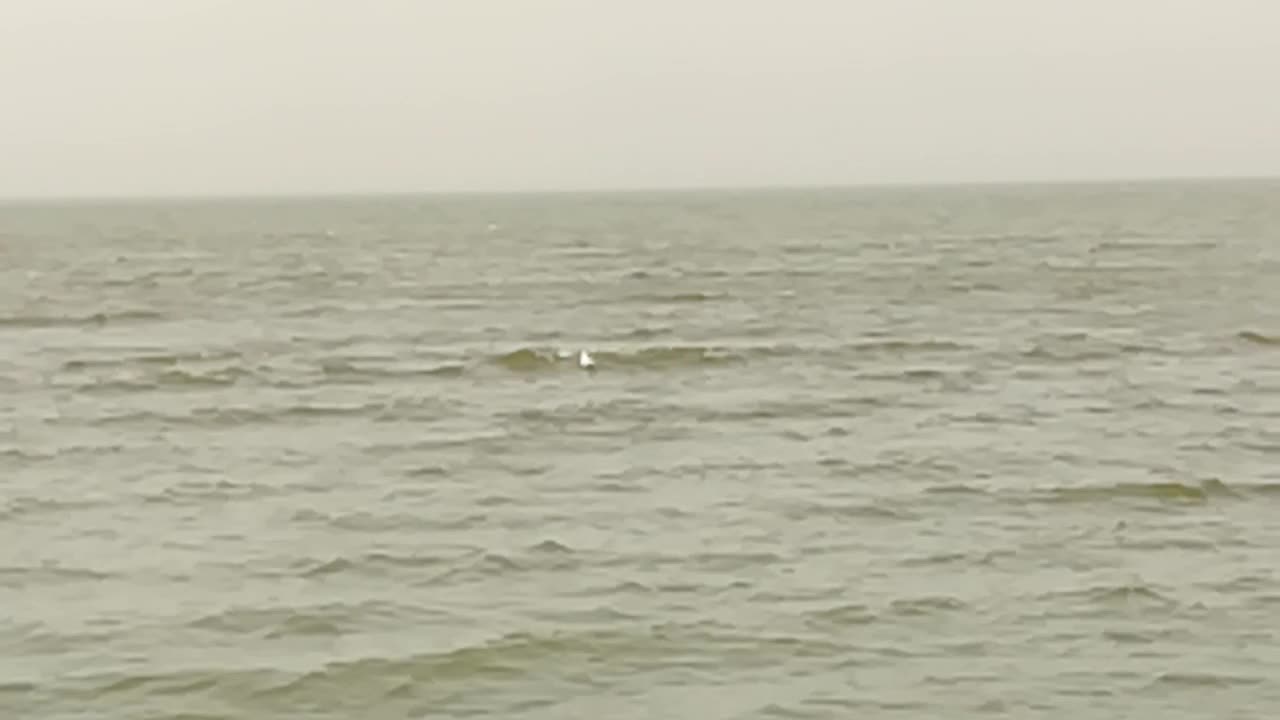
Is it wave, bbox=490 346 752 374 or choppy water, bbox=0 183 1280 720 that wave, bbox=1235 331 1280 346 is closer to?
choppy water, bbox=0 183 1280 720

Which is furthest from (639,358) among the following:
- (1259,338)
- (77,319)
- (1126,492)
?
(77,319)

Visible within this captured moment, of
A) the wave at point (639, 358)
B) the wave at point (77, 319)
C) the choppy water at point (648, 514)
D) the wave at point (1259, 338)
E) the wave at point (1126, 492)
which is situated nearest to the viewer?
the choppy water at point (648, 514)

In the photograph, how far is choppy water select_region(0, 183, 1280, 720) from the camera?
29.3 ft

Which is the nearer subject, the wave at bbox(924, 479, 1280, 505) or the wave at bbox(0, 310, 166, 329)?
the wave at bbox(924, 479, 1280, 505)


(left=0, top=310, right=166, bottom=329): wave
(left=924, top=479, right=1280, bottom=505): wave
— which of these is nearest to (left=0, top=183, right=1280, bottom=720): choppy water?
(left=924, top=479, right=1280, bottom=505): wave

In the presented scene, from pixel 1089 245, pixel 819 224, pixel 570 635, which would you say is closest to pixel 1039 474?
pixel 570 635

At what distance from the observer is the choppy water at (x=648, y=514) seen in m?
8.94

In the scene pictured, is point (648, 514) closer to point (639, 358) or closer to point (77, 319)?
point (639, 358)

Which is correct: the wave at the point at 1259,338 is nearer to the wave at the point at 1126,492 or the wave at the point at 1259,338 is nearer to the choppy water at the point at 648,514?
the choppy water at the point at 648,514

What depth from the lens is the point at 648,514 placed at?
42.4 feet

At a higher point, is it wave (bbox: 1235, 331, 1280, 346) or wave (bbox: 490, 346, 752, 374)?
wave (bbox: 1235, 331, 1280, 346)

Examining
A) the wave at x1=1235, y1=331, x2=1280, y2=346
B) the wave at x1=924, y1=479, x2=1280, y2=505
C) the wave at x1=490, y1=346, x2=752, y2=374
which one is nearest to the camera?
the wave at x1=924, y1=479, x2=1280, y2=505

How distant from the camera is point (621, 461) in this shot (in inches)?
595

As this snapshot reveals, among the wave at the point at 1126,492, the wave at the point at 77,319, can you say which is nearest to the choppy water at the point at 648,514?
the wave at the point at 1126,492
